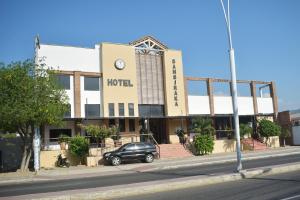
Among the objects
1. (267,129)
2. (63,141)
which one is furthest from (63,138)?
(267,129)

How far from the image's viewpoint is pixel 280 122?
47031mm

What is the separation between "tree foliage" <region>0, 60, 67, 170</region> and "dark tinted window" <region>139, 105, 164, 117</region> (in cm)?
1086

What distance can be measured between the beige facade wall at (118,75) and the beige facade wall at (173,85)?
11.5 feet

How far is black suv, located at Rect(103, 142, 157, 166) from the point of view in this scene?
28875 millimetres

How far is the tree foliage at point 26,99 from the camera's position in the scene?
25.0 meters

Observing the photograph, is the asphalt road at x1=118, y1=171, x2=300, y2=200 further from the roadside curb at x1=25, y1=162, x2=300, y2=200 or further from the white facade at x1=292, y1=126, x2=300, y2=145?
the white facade at x1=292, y1=126, x2=300, y2=145

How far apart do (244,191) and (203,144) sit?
23593 millimetres

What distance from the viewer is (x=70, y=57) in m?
34.0

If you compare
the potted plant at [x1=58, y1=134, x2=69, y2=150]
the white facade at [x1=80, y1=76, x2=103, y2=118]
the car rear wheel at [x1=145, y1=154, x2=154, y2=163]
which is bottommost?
the car rear wheel at [x1=145, y1=154, x2=154, y2=163]

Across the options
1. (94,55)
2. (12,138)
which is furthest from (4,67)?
(94,55)

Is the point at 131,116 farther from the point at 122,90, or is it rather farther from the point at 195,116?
the point at 195,116

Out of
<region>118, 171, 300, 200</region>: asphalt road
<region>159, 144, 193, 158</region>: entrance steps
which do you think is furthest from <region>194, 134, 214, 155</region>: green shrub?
<region>118, 171, 300, 200</region>: asphalt road

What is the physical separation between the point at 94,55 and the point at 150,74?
6.09 meters

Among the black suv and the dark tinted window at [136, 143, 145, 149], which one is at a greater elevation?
the dark tinted window at [136, 143, 145, 149]
